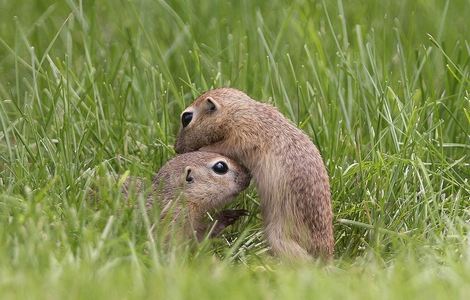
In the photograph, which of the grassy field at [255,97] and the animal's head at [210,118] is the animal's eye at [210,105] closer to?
the animal's head at [210,118]

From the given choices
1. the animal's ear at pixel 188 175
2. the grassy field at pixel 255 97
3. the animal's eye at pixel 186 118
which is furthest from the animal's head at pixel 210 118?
the animal's ear at pixel 188 175

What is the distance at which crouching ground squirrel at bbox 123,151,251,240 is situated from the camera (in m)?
6.35

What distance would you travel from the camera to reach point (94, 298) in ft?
14.4

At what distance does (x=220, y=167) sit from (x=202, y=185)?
0.47ft

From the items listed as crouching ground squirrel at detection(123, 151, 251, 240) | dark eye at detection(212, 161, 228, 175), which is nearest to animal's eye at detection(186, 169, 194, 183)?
crouching ground squirrel at detection(123, 151, 251, 240)

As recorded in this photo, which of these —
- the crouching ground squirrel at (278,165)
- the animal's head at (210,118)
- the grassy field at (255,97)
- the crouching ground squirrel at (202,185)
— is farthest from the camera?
the animal's head at (210,118)

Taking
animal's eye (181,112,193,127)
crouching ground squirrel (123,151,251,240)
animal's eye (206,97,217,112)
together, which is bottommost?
crouching ground squirrel (123,151,251,240)

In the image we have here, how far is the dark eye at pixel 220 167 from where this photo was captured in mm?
6418

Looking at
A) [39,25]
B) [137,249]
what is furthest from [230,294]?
[39,25]

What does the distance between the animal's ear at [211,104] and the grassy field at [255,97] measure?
0.43 metres

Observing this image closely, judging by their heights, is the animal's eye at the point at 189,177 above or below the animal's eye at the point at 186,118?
below

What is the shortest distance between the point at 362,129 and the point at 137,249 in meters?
2.28

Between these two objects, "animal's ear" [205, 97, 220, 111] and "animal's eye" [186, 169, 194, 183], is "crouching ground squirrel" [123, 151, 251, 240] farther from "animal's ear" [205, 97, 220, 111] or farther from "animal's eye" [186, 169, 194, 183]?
"animal's ear" [205, 97, 220, 111]

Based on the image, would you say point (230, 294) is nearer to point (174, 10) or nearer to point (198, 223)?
point (198, 223)
